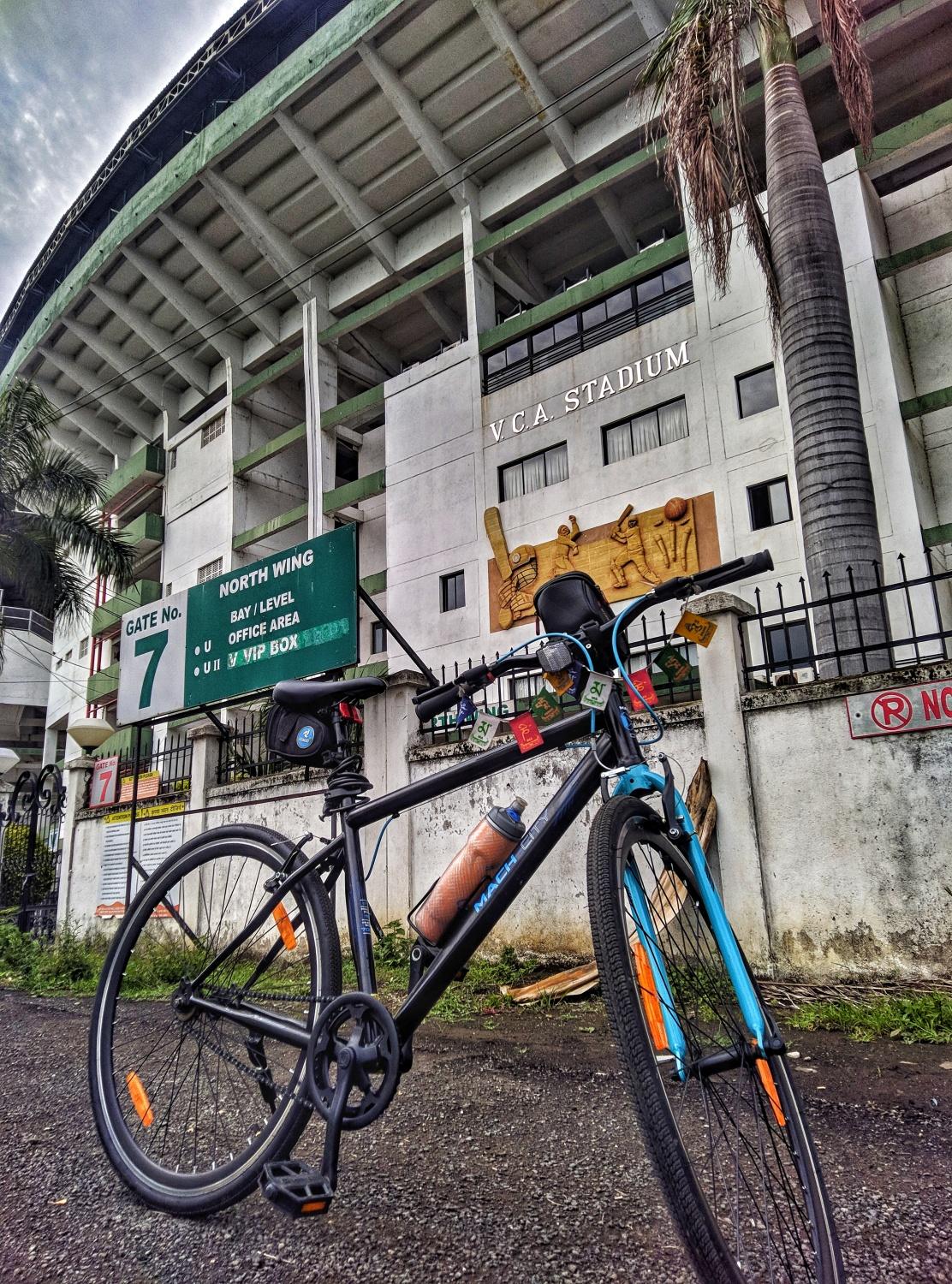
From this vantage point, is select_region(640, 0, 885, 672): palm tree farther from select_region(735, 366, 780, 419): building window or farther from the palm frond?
select_region(735, 366, 780, 419): building window

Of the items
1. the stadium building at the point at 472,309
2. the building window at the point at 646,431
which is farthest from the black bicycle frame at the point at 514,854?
the building window at the point at 646,431

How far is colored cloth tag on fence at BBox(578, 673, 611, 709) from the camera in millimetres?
2002

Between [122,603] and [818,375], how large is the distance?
28.1 m

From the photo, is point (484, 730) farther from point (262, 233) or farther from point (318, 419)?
point (262, 233)

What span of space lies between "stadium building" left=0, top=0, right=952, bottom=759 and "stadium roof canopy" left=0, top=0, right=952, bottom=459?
3.4 inches

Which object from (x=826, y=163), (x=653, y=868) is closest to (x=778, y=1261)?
(x=653, y=868)

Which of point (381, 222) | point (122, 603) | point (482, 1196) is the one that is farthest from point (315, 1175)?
point (122, 603)

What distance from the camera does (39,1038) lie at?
494 centimetres

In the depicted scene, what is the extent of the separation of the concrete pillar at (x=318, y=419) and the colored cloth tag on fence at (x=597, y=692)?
69.2 ft

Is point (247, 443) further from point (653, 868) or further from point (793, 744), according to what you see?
point (653, 868)

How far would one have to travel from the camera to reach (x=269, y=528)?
81.1 feet

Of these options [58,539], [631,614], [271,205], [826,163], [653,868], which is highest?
[271,205]

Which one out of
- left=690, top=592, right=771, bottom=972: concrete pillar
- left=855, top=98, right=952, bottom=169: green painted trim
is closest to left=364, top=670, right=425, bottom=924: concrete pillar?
left=690, top=592, right=771, bottom=972: concrete pillar

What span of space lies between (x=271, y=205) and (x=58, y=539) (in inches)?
454
